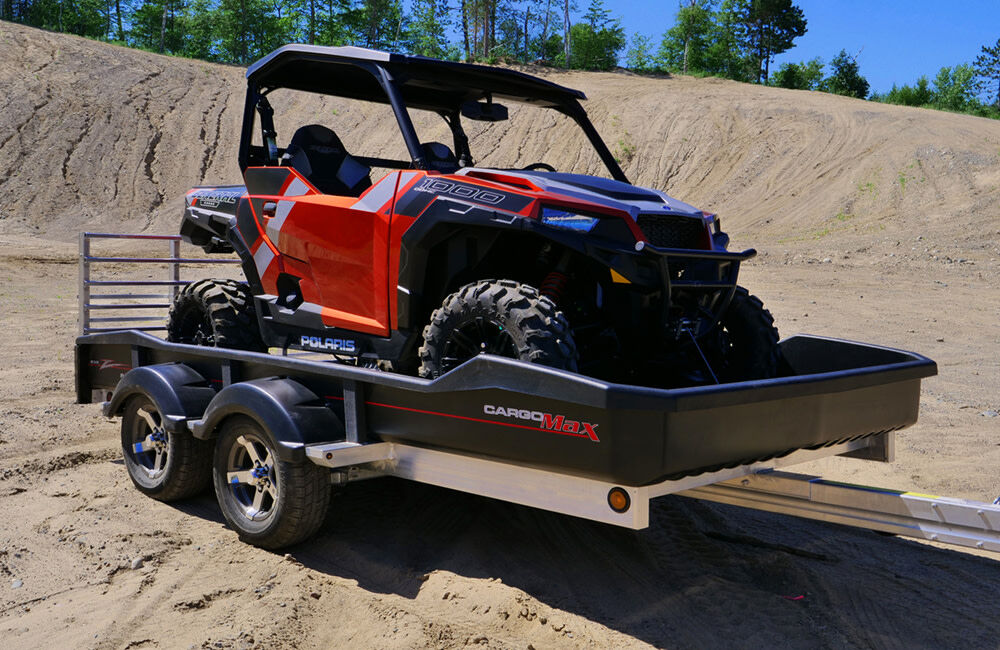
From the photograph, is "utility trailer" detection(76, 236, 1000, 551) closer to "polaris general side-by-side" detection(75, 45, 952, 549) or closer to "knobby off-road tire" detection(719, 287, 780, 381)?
"polaris general side-by-side" detection(75, 45, 952, 549)

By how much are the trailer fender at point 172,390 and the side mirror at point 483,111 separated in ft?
7.06

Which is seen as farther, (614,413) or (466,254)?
(466,254)

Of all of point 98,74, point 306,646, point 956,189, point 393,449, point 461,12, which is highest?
point 461,12

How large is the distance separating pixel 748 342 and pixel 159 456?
3.46m

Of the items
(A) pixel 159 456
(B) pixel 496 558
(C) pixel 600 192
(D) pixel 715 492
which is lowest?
(B) pixel 496 558

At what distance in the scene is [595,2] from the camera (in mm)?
53062

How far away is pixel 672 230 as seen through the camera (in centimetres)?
437

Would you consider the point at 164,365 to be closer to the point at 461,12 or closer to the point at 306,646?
the point at 306,646

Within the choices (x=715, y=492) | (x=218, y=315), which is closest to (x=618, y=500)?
(x=715, y=492)

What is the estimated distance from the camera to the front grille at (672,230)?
13.9 feet

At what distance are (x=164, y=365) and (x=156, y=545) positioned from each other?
1139mm

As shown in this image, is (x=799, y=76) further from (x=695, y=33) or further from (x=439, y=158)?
(x=439, y=158)

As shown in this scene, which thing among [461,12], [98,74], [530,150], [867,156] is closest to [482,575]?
[867,156]

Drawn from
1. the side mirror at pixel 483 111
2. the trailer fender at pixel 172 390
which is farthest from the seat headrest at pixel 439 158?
the trailer fender at pixel 172 390
